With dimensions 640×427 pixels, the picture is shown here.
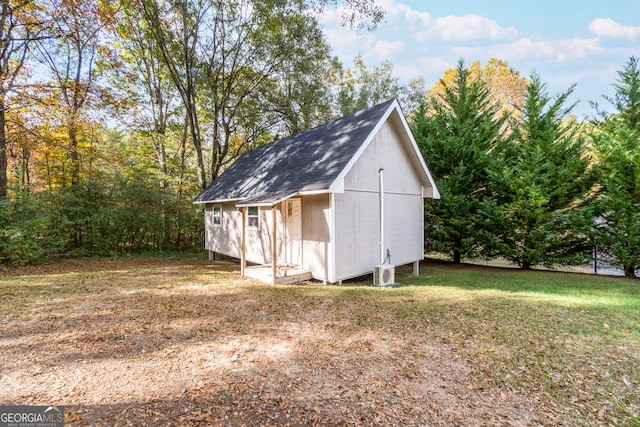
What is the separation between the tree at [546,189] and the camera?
10.2 meters

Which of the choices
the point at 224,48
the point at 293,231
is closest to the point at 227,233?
the point at 293,231

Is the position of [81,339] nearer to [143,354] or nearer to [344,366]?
[143,354]

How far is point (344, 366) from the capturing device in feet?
12.3

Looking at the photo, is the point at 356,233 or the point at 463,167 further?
Result: the point at 463,167

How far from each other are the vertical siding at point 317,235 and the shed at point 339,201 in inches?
1.1

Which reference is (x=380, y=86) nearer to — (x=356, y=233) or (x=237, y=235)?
(x=237, y=235)

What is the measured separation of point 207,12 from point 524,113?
15.2 meters

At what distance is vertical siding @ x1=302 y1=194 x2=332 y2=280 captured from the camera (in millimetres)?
7859

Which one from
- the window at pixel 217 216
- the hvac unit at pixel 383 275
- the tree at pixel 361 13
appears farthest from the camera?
the window at pixel 217 216

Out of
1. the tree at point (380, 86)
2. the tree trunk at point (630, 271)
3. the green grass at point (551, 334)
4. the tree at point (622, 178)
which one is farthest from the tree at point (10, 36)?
the tree trunk at point (630, 271)

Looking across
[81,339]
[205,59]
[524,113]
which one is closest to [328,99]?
[205,59]

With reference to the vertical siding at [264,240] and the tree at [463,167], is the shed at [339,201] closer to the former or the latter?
the vertical siding at [264,240]

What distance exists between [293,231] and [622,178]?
424 inches

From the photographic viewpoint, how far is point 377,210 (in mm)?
8922
